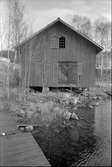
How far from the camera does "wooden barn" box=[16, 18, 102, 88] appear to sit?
692 inches

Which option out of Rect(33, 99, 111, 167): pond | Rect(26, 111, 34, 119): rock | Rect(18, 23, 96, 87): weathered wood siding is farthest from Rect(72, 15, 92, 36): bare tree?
Rect(26, 111, 34, 119): rock

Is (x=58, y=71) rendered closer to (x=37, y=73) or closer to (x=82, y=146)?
(x=37, y=73)

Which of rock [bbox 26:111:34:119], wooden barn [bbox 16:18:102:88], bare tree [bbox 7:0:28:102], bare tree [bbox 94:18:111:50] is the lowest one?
rock [bbox 26:111:34:119]

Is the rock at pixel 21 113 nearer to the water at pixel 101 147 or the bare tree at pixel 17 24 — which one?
the water at pixel 101 147

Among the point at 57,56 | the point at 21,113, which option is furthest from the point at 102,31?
the point at 21,113

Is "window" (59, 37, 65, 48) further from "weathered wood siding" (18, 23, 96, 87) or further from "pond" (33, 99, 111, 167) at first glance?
"pond" (33, 99, 111, 167)

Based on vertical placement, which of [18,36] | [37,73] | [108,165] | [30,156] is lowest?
[108,165]

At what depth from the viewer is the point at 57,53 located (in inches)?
706

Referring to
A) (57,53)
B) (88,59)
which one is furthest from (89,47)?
(57,53)

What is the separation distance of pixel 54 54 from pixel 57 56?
298mm

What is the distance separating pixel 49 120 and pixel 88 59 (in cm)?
904

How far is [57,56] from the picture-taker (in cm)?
1797

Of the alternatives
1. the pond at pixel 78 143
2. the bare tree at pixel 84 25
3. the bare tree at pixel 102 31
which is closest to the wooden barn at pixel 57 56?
the pond at pixel 78 143

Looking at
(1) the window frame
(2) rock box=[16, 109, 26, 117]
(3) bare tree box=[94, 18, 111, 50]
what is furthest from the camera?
(3) bare tree box=[94, 18, 111, 50]
